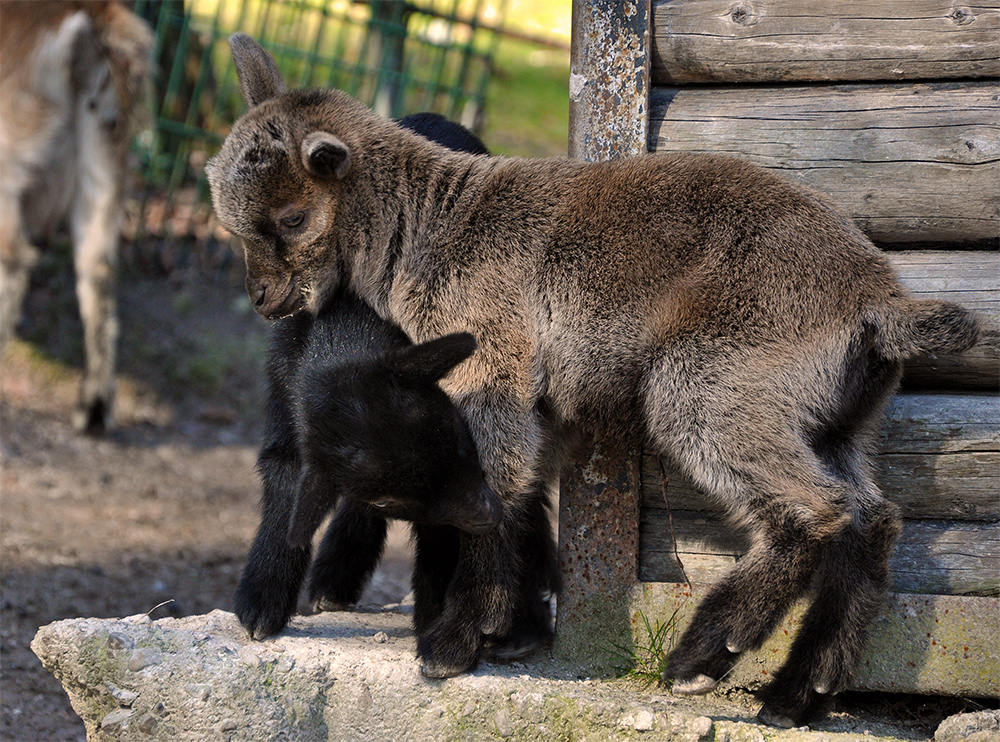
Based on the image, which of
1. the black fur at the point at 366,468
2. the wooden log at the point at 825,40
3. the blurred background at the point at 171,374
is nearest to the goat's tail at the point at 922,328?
the wooden log at the point at 825,40

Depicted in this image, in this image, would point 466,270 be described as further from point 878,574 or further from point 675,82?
point 878,574

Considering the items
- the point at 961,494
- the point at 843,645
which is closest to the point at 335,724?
the point at 843,645

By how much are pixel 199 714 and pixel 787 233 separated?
2.61 meters

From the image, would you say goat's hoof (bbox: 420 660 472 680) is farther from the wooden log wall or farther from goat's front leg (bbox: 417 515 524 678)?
the wooden log wall

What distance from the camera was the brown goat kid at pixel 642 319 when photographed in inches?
133

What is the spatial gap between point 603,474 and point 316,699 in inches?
53.6

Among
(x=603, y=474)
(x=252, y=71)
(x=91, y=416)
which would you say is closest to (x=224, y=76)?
(x=91, y=416)

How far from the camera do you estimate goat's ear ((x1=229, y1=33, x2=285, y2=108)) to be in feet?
13.5

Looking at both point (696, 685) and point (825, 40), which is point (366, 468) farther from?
point (825, 40)

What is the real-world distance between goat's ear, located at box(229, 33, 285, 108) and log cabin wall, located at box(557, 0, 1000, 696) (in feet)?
4.10

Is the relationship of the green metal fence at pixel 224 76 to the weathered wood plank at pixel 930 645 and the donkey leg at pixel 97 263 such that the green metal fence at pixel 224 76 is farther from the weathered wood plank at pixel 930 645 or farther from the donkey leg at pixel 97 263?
the weathered wood plank at pixel 930 645

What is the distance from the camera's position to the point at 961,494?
3.84 m

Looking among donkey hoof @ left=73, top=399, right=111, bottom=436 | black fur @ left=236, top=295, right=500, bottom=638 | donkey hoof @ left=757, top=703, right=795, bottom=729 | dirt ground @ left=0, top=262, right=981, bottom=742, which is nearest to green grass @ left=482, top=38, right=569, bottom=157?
dirt ground @ left=0, top=262, right=981, bottom=742

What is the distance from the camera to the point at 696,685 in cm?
351
